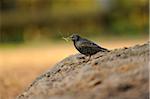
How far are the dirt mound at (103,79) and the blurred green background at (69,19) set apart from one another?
24863 mm

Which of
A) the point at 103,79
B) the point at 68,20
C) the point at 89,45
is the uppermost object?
the point at 89,45

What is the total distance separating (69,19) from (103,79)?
94.8ft

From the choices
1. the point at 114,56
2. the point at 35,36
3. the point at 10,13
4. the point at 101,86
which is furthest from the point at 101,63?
the point at 10,13

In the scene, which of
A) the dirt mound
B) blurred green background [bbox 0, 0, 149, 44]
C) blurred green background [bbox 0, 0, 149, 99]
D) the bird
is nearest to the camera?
the dirt mound

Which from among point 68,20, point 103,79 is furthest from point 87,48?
point 68,20

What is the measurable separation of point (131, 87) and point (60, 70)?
155cm

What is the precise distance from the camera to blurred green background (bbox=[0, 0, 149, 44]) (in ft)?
108

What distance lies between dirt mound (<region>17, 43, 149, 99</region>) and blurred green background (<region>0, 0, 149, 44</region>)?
24.9 m

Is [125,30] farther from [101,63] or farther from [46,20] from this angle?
[101,63]

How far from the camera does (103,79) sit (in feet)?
17.8

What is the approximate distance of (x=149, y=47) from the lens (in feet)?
19.9

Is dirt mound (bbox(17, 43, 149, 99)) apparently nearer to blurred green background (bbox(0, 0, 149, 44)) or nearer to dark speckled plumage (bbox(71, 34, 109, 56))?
dark speckled plumage (bbox(71, 34, 109, 56))

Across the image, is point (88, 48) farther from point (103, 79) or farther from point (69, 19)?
point (69, 19)

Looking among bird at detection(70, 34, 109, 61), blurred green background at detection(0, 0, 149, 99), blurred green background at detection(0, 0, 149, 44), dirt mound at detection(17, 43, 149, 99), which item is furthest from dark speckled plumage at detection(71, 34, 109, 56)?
blurred green background at detection(0, 0, 149, 44)
